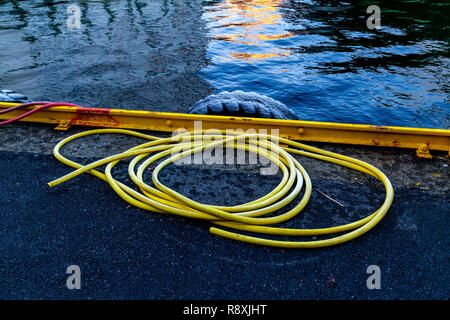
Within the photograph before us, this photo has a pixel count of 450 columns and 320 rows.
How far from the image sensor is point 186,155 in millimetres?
2994

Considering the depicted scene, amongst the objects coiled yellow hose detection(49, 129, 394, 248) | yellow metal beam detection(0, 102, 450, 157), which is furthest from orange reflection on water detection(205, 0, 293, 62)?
coiled yellow hose detection(49, 129, 394, 248)

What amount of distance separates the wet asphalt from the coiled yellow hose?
8 centimetres

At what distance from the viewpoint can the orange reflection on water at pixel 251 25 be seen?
1026 cm

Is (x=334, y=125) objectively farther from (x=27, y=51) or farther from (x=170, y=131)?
(x=27, y=51)

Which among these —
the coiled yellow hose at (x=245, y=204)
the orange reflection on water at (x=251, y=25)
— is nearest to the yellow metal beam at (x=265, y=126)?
the coiled yellow hose at (x=245, y=204)

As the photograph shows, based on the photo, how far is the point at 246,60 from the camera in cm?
970

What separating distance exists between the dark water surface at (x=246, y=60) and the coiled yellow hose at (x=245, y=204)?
11.1ft

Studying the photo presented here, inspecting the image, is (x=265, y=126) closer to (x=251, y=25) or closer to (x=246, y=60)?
(x=246, y=60)

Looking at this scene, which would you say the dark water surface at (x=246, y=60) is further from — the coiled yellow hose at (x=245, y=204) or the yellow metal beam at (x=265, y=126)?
the coiled yellow hose at (x=245, y=204)

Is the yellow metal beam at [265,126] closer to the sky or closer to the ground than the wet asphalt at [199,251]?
closer to the sky

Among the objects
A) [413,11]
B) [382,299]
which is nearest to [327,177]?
[382,299]

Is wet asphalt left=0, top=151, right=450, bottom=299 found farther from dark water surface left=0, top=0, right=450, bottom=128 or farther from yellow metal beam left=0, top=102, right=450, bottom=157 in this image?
dark water surface left=0, top=0, right=450, bottom=128

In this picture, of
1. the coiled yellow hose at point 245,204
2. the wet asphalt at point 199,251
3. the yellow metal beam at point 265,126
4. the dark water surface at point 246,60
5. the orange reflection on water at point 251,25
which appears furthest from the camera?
the orange reflection on water at point 251,25
